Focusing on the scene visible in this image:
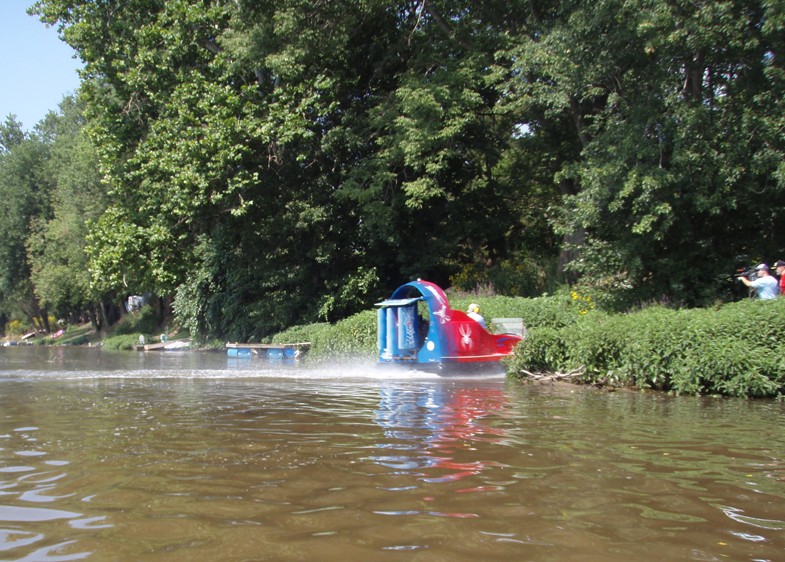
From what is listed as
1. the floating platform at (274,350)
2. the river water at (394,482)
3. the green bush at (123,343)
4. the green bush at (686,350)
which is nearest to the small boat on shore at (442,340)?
the green bush at (686,350)

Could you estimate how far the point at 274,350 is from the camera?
27.1 metres

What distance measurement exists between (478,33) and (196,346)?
22532mm

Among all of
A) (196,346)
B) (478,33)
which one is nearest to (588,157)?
(478,33)

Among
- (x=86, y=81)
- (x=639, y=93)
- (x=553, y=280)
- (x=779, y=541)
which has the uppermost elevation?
(x=86, y=81)

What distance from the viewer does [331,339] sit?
941 inches

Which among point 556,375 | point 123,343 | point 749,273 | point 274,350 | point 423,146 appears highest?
point 423,146

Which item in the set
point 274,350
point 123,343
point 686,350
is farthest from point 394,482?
point 123,343

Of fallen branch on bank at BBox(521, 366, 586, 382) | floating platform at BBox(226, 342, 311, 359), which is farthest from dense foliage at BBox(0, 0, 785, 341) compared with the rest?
fallen branch on bank at BBox(521, 366, 586, 382)

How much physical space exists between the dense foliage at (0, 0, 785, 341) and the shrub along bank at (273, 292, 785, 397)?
4809 millimetres

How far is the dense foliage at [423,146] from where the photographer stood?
17344mm

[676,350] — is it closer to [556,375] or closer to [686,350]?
[686,350]

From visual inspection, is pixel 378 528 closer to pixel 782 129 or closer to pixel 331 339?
pixel 782 129

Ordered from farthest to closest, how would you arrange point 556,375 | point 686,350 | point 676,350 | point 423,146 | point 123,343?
point 123,343, point 423,146, point 556,375, point 676,350, point 686,350

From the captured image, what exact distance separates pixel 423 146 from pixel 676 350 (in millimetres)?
13473
